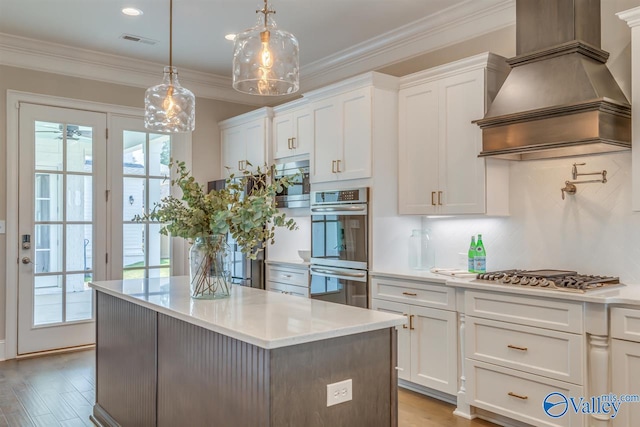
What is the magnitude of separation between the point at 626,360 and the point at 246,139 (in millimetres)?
4029

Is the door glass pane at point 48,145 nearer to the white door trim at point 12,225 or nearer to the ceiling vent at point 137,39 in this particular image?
the white door trim at point 12,225

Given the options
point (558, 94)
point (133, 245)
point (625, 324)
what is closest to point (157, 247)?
point (133, 245)

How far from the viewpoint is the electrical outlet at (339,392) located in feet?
5.74

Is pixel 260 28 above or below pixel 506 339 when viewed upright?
above

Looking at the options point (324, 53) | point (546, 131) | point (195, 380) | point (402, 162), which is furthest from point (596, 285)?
point (324, 53)

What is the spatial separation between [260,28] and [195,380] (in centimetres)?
156

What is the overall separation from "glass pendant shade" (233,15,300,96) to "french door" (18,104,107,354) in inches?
129

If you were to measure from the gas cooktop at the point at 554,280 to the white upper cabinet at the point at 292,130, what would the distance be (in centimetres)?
212

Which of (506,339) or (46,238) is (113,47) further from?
(506,339)

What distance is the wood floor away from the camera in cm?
309

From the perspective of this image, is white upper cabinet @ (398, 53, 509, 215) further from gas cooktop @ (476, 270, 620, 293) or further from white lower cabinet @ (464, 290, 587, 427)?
white lower cabinet @ (464, 290, 587, 427)

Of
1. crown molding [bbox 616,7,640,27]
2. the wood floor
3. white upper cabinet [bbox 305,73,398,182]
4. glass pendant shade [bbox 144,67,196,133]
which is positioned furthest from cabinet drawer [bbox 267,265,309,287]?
crown molding [bbox 616,7,640,27]

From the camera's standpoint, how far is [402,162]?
396 cm

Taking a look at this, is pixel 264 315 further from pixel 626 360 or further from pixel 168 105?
pixel 626 360
